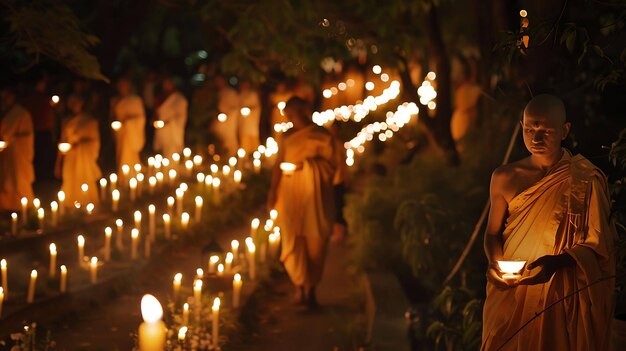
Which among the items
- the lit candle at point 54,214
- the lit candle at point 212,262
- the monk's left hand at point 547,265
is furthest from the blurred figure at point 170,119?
the monk's left hand at point 547,265

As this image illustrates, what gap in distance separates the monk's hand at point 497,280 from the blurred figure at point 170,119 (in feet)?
44.4

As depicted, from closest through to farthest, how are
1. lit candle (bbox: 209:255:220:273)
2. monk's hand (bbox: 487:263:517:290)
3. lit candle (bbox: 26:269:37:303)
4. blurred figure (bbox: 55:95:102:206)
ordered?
monk's hand (bbox: 487:263:517:290), lit candle (bbox: 26:269:37:303), lit candle (bbox: 209:255:220:273), blurred figure (bbox: 55:95:102:206)

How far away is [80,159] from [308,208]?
5309 millimetres

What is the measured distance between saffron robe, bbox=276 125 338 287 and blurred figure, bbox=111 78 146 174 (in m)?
7.32

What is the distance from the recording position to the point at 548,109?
5191 millimetres

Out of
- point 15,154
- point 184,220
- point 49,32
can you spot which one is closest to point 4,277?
point 49,32

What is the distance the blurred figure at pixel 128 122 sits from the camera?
17203 millimetres

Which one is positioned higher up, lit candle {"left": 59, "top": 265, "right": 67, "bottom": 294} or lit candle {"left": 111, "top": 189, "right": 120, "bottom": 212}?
lit candle {"left": 111, "top": 189, "right": 120, "bottom": 212}

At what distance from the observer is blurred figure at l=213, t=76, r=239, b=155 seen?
70.2 feet

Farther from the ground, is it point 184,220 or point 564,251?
point 184,220

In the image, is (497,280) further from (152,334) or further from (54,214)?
(54,214)

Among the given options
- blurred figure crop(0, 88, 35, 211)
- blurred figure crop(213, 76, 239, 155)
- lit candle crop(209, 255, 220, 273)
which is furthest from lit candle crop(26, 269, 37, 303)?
blurred figure crop(213, 76, 239, 155)

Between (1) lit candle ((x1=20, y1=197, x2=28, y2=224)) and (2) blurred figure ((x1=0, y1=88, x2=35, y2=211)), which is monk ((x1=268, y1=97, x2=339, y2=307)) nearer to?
(1) lit candle ((x1=20, y1=197, x2=28, y2=224))

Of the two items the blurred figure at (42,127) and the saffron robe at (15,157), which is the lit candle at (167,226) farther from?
the blurred figure at (42,127)
